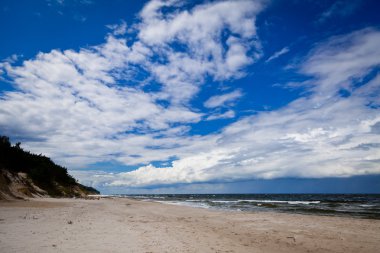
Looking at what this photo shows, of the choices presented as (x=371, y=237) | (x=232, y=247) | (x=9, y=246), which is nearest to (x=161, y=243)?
(x=232, y=247)

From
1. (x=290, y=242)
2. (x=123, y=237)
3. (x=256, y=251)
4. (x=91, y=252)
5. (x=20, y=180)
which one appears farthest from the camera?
(x=20, y=180)

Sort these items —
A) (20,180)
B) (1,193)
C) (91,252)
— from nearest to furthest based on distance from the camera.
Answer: (91,252)
(1,193)
(20,180)

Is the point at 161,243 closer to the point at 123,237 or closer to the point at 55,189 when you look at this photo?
the point at 123,237

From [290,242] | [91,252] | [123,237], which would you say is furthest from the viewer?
[290,242]

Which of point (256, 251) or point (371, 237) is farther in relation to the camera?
point (371, 237)

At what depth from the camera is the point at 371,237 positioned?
1266 centimetres

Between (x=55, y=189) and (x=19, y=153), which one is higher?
(x=19, y=153)

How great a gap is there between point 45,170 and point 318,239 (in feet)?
161

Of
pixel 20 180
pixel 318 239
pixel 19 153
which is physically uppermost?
pixel 19 153

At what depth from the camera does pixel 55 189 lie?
165 ft

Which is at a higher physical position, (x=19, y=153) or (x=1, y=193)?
(x=19, y=153)

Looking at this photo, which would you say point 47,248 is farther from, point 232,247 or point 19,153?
point 19,153

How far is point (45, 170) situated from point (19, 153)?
17.9 feet

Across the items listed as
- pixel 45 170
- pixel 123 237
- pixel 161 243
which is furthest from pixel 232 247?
pixel 45 170
